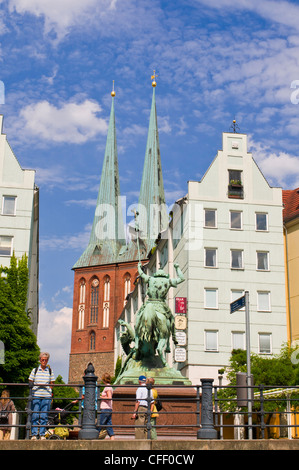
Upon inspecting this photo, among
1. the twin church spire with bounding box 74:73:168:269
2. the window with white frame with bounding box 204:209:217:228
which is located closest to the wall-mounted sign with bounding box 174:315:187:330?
the window with white frame with bounding box 204:209:217:228

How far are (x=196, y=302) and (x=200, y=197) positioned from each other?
901cm

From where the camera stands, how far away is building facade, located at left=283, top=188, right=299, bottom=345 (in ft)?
182

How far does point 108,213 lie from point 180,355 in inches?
3107

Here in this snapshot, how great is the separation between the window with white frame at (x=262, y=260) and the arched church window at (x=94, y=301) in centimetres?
6977

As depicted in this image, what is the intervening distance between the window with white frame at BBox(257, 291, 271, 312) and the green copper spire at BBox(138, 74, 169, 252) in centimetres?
6418

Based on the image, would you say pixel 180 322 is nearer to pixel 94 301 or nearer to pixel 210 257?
pixel 210 257

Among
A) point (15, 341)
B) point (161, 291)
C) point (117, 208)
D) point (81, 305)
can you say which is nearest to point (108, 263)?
point (81, 305)

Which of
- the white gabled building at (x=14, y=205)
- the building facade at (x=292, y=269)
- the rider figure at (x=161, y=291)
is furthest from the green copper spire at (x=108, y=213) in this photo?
the rider figure at (x=161, y=291)

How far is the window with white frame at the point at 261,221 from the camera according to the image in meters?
58.3

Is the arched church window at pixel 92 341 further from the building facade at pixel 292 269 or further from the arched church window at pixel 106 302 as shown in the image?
the building facade at pixel 292 269

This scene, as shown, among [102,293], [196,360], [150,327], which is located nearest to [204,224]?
[196,360]
